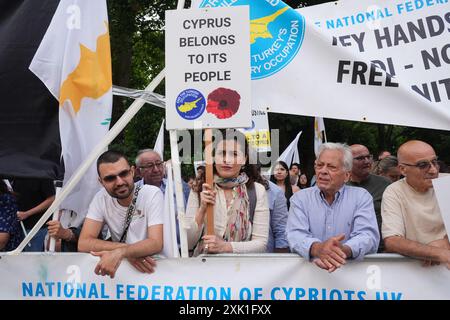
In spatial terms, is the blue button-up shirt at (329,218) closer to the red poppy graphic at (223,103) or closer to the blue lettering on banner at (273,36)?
the red poppy graphic at (223,103)

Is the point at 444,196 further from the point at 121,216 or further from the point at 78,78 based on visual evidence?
the point at 78,78

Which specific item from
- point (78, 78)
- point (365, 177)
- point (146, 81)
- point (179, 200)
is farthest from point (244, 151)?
point (146, 81)

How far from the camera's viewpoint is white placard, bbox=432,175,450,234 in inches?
179

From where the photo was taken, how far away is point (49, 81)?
211 inches

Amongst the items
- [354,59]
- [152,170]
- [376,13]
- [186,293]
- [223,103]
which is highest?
[376,13]

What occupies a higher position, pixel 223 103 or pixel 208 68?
pixel 208 68

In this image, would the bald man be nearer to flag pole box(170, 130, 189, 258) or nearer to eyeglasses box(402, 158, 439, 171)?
eyeglasses box(402, 158, 439, 171)

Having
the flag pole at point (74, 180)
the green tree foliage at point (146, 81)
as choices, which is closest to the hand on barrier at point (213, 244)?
the flag pole at point (74, 180)

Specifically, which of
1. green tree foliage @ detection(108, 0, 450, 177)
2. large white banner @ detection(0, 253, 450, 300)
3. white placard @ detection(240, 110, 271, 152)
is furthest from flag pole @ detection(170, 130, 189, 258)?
green tree foliage @ detection(108, 0, 450, 177)

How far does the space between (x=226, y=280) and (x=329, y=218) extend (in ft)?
2.65

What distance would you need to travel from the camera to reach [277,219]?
5648 mm
